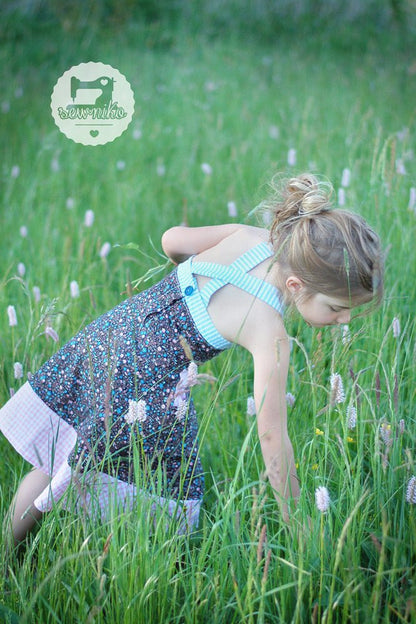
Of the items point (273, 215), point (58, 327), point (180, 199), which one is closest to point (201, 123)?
point (180, 199)

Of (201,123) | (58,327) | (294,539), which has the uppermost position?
(201,123)

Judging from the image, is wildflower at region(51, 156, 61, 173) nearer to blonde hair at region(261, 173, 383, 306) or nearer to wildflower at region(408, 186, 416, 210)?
wildflower at region(408, 186, 416, 210)

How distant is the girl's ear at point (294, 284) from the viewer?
1836 mm

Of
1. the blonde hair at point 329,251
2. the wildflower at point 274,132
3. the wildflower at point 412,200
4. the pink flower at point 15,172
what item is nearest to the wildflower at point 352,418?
the blonde hair at point 329,251

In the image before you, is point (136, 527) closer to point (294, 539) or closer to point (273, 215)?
point (294, 539)

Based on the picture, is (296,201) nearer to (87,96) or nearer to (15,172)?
(87,96)

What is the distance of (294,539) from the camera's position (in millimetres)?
1660

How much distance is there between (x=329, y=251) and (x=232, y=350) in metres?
0.37

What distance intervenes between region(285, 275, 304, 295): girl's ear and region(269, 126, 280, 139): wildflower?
130 inches

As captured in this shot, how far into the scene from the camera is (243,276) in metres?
1.94

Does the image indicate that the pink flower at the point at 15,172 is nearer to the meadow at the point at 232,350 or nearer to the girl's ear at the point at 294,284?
the meadow at the point at 232,350

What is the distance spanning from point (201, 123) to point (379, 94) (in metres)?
1.60

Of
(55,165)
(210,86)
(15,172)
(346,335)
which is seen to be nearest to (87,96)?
(15,172)

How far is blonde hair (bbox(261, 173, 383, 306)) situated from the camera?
1.81 m
